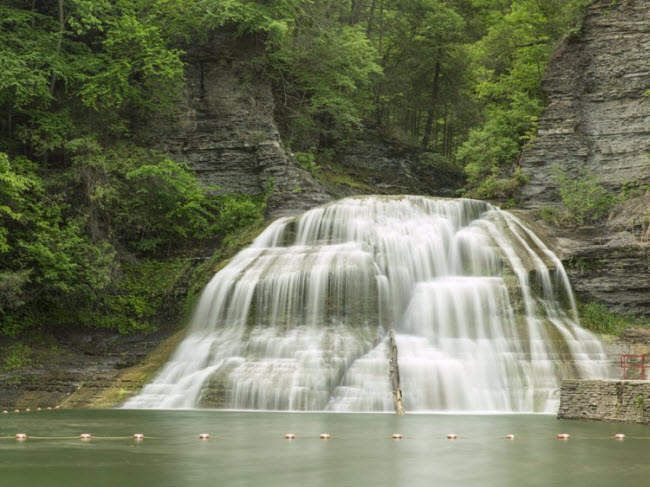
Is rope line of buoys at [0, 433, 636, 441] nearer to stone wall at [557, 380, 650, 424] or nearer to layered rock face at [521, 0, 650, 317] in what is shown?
stone wall at [557, 380, 650, 424]

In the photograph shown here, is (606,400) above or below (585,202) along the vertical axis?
below

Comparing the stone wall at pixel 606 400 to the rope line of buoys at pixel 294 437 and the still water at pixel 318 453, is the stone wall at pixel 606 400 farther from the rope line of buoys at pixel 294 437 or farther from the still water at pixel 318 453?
the rope line of buoys at pixel 294 437

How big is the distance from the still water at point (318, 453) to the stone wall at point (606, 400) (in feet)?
1.23

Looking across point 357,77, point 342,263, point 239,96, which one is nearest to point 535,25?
point 357,77

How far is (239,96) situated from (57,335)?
44.1ft

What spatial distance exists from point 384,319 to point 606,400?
24.1 feet

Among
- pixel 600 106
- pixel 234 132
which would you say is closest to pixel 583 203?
pixel 600 106

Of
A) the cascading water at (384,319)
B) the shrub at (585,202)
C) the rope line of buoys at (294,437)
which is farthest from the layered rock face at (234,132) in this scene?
the rope line of buoys at (294,437)

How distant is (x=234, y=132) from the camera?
29.8 m

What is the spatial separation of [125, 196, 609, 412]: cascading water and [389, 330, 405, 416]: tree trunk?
1.05ft

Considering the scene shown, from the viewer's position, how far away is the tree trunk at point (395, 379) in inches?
626

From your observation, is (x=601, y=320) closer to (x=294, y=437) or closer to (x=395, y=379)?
(x=395, y=379)

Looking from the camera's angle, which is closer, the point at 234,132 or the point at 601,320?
the point at 601,320

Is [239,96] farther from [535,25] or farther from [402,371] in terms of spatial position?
[402,371]
